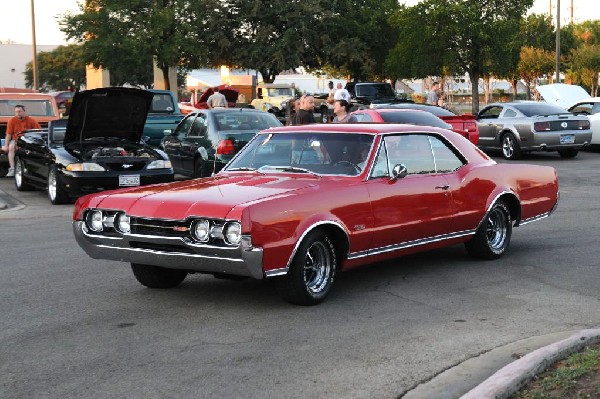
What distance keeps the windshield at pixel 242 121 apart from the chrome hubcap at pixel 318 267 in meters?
10.0

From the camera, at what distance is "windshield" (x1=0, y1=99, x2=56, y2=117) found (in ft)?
72.4

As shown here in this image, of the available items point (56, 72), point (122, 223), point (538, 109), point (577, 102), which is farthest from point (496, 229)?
point (56, 72)

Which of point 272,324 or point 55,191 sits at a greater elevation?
point 55,191

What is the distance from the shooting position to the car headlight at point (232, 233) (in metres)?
7.09

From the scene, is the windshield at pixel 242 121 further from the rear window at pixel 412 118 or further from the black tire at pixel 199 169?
the rear window at pixel 412 118

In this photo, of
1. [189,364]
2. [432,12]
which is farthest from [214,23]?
[189,364]

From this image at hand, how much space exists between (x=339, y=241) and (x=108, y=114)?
872cm

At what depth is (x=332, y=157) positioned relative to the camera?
855 centimetres

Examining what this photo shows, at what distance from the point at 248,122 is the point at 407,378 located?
1259cm

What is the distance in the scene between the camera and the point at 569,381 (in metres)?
5.12

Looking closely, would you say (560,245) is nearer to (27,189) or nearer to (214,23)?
(27,189)

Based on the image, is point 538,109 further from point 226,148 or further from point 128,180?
point 128,180

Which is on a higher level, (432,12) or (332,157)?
(432,12)

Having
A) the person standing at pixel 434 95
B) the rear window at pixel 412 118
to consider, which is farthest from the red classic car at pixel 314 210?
the person standing at pixel 434 95
